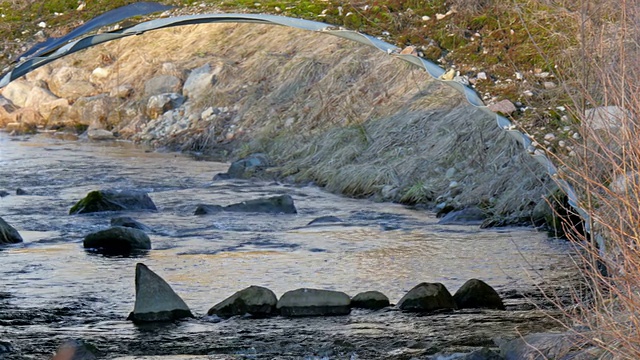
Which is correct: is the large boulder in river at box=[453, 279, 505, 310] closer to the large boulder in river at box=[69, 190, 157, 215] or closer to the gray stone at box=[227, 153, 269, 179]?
the large boulder in river at box=[69, 190, 157, 215]

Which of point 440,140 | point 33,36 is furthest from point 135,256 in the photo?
point 440,140

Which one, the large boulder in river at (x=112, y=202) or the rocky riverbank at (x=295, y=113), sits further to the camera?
the rocky riverbank at (x=295, y=113)

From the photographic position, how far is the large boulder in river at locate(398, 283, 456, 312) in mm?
8438

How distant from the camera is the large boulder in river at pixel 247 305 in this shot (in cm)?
834

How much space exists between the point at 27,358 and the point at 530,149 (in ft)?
12.0

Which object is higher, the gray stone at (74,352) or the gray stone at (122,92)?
the gray stone at (122,92)

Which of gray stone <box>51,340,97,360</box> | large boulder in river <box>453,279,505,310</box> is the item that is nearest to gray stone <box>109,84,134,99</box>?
large boulder in river <box>453,279,505,310</box>

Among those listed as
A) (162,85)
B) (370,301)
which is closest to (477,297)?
(370,301)

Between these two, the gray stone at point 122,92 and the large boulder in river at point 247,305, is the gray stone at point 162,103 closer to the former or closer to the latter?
the gray stone at point 122,92

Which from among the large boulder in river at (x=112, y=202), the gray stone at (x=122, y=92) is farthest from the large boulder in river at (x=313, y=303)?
the gray stone at (x=122, y=92)

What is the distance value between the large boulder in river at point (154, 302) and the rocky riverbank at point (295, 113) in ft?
14.2

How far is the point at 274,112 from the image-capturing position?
18125 mm

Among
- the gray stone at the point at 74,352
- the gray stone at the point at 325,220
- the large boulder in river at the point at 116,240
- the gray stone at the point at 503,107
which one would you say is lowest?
the gray stone at the point at 325,220

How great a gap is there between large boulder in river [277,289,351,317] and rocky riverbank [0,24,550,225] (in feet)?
11.3
